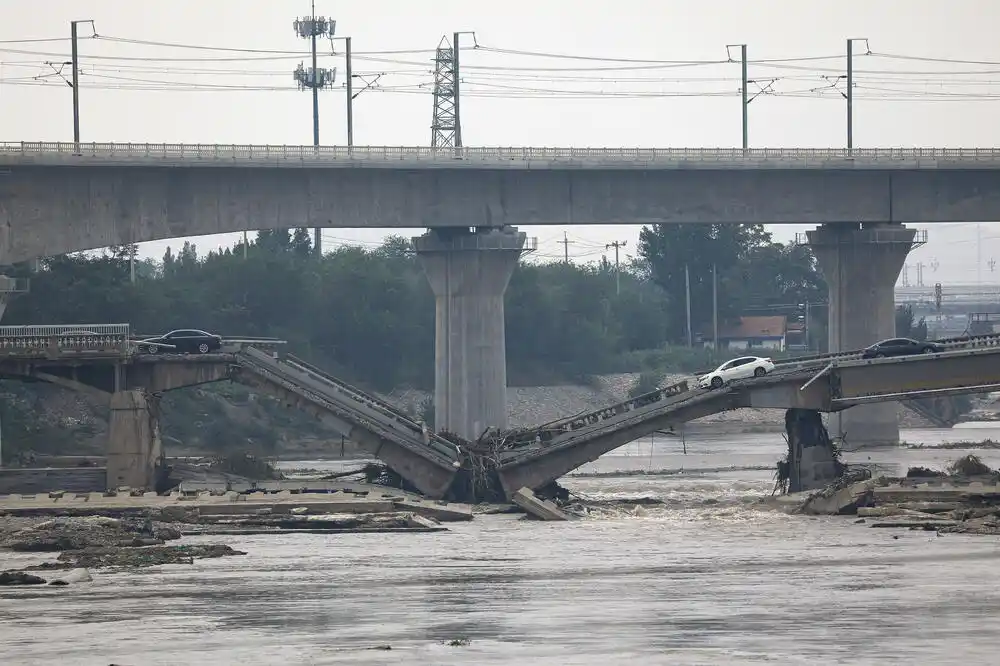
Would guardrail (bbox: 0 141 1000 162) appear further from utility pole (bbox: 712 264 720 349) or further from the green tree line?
utility pole (bbox: 712 264 720 349)

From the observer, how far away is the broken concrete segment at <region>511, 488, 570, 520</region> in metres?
67.4

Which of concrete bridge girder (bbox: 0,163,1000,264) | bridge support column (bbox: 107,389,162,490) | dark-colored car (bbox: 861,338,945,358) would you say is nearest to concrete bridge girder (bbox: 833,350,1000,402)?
dark-colored car (bbox: 861,338,945,358)

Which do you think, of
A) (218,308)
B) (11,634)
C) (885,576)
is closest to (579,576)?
(885,576)

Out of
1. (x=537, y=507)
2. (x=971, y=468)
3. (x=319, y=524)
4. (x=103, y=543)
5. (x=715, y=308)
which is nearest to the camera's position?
(x=103, y=543)

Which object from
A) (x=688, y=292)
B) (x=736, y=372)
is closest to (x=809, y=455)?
(x=736, y=372)

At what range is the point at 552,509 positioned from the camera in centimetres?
6775

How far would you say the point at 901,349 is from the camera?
248 feet

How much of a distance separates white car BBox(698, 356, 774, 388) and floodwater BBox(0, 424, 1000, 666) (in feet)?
30.9

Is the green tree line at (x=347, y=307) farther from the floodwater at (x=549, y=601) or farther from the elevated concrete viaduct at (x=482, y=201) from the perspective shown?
the floodwater at (x=549, y=601)

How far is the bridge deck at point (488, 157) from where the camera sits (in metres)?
87.4

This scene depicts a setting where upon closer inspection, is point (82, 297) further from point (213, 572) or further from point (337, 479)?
point (213, 572)

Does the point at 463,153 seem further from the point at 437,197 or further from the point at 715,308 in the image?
the point at 715,308

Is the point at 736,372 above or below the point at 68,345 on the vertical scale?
below

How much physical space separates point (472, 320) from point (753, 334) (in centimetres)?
8982
